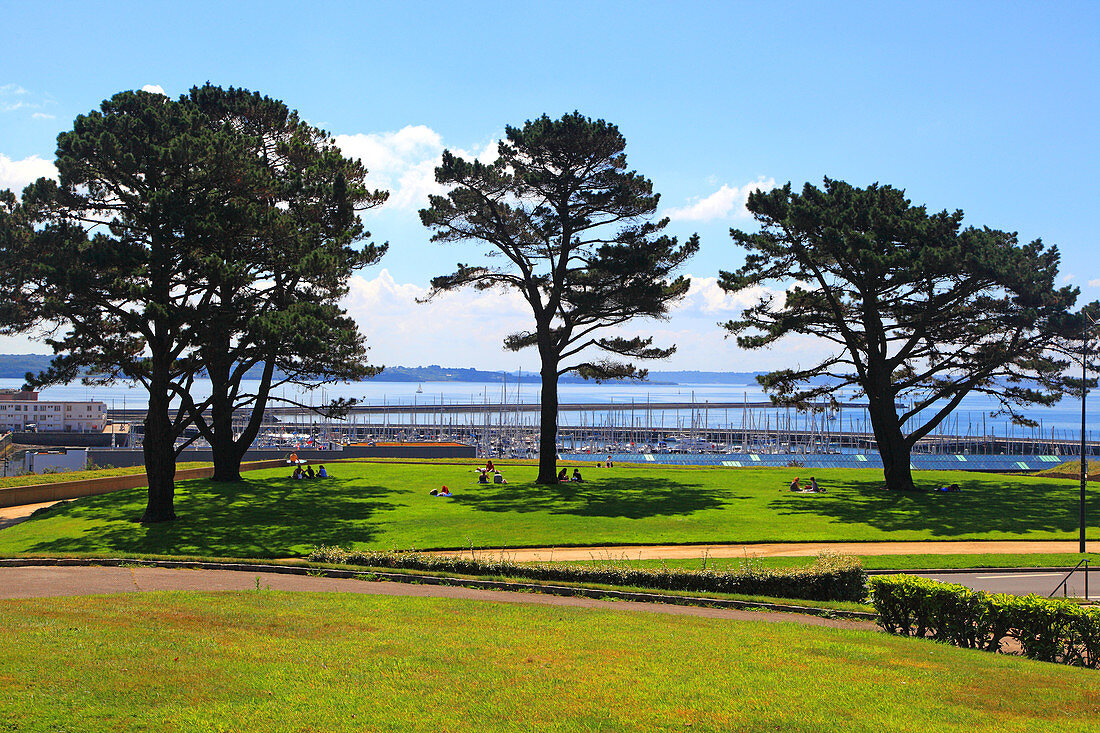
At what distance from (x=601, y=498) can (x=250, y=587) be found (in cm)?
1781

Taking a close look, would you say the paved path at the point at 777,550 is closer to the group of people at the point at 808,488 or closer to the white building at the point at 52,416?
the group of people at the point at 808,488

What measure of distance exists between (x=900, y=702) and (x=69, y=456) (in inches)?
2158

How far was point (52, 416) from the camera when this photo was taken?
10700cm

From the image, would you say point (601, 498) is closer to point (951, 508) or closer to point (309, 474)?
point (951, 508)

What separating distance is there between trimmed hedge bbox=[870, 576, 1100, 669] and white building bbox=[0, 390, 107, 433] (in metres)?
106

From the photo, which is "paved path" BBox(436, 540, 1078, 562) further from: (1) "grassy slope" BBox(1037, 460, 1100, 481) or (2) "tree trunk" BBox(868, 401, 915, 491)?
(1) "grassy slope" BBox(1037, 460, 1100, 481)

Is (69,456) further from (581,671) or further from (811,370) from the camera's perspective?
(581,671)

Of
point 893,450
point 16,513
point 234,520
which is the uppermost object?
point 893,450

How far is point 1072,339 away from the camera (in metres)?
35.9

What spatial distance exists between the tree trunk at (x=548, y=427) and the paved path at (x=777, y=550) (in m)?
14.6

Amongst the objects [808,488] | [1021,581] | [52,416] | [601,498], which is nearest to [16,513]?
[601,498]

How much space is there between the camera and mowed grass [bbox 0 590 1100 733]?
7789mm

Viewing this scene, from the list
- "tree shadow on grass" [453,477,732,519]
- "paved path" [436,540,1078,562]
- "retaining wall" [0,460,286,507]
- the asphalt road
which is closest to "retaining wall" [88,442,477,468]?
"retaining wall" [0,460,286,507]

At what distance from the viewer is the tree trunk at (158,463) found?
2588 cm
